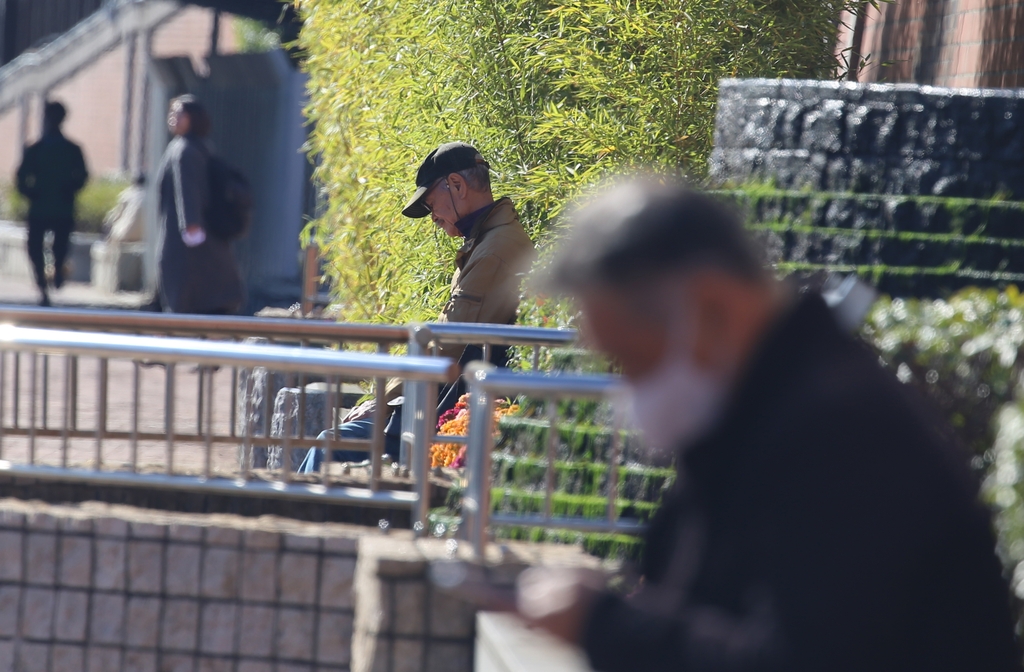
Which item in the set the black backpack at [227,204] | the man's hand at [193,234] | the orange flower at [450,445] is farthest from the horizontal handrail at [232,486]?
the black backpack at [227,204]

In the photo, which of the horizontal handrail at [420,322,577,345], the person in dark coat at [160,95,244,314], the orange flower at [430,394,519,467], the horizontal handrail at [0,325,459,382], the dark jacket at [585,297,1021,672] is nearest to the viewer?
the dark jacket at [585,297,1021,672]

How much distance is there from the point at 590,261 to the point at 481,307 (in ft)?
10.8

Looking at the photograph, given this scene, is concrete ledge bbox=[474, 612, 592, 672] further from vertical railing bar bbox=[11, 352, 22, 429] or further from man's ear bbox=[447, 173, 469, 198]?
man's ear bbox=[447, 173, 469, 198]

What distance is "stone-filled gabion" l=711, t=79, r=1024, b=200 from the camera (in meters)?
3.37

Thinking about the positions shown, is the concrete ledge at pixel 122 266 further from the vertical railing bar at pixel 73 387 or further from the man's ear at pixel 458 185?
the vertical railing bar at pixel 73 387

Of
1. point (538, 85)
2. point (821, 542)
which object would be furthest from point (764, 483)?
point (538, 85)

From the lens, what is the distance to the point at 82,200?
2127 cm

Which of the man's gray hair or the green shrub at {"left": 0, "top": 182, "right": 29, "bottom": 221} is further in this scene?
the green shrub at {"left": 0, "top": 182, "right": 29, "bottom": 221}

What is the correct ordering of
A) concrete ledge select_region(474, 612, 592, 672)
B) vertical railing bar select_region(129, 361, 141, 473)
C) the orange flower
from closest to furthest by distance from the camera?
concrete ledge select_region(474, 612, 592, 672) < vertical railing bar select_region(129, 361, 141, 473) < the orange flower

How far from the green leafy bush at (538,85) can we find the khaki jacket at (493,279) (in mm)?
260

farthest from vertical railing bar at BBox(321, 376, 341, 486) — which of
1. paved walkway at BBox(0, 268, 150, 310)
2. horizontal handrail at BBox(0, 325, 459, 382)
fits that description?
paved walkway at BBox(0, 268, 150, 310)

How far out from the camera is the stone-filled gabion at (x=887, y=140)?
3371 mm

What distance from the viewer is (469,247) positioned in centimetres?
491

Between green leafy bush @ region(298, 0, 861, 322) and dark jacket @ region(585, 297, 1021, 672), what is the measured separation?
2.88m
